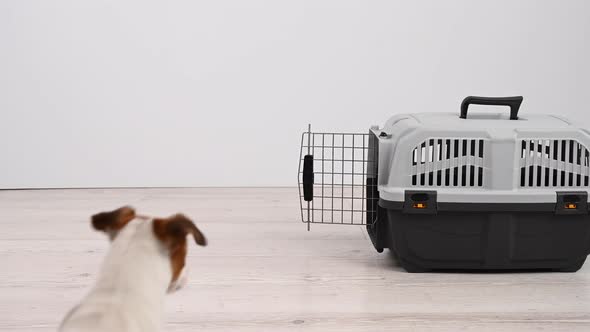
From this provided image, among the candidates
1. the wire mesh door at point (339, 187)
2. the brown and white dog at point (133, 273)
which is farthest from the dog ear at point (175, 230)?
the wire mesh door at point (339, 187)

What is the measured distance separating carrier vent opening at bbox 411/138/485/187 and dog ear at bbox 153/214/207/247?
1.02 metres

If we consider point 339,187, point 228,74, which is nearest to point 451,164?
point 339,187

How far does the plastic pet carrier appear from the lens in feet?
6.44

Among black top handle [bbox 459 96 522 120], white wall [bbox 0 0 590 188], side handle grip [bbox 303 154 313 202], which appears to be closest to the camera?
black top handle [bbox 459 96 522 120]

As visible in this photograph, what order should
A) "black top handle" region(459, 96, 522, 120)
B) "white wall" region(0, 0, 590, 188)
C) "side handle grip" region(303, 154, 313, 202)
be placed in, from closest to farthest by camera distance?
"black top handle" region(459, 96, 522, 120)
"side handle grip" region(303, 154, 313, 202)
"white wall" region(0, 0, 590, 188)

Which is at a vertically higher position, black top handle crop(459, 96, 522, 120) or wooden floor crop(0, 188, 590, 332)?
black top handle crop(459, 96, 522, 120)

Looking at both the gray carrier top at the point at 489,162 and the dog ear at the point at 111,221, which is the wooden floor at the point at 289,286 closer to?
the gray carrier top at the point at 489,162

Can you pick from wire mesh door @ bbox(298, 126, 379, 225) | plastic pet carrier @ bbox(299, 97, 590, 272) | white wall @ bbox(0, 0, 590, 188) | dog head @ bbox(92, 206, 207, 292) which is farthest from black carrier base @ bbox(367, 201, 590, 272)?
white wall @ bbox(0, 0, 590, 188)

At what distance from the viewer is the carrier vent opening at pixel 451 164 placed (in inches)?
77.5

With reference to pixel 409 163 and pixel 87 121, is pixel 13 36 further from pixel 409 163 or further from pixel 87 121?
pixel 409 163

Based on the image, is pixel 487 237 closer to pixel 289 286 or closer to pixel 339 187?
pixel 289 286

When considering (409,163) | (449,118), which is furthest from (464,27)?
(409,163)

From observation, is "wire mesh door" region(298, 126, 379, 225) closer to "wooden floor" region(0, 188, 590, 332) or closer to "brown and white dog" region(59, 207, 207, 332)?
"wooden floor" region(0, 188, 590, 332)

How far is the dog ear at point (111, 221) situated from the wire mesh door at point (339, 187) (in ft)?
3.19
